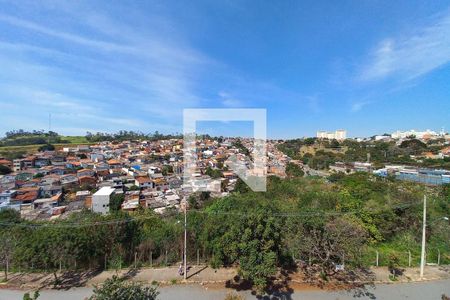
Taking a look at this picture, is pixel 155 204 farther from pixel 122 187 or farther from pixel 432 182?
pixel 432 182

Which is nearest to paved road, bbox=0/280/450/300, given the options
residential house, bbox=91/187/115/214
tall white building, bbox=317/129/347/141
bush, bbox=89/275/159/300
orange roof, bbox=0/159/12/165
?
bush, bbox=89/275/159/300

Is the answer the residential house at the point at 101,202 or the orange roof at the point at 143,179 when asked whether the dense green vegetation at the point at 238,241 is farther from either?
the orange roof at the point at 143,179

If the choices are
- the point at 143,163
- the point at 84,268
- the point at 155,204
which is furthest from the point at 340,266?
the point at 143,163

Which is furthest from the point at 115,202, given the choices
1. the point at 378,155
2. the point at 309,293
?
the point at 378,155

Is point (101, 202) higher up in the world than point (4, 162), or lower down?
lower down

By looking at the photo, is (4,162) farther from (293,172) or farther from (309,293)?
(309,293)

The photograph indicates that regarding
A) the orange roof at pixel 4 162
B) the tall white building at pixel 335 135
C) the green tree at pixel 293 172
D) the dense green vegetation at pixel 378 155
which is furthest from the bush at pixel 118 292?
the tall white building at pixel 335 135

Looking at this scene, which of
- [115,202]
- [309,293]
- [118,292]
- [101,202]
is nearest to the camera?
[118,292]

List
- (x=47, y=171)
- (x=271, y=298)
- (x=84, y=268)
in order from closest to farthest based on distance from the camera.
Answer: (x=271, y=298), (x=84, y=268), (x=47, y=171)

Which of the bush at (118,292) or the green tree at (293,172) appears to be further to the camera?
the green tree at (293,172)
